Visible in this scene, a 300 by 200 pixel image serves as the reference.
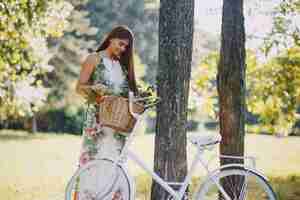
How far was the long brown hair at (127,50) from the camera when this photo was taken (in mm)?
4793

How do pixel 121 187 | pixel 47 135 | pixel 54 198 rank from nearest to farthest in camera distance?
1. pixel 121 187
2. pixel 54 198
3. pixel 47 135

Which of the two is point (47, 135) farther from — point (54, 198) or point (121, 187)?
point (121, 187)

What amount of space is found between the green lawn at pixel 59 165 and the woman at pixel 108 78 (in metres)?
1.29

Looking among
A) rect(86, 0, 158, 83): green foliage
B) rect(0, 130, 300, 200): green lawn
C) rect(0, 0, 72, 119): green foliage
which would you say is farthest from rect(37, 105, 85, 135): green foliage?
rect(0, 0, 72, 119): green foliage

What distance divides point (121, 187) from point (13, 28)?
6.06 m

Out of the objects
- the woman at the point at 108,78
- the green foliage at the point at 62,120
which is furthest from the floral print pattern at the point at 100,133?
the green foliage at the point at 62,120

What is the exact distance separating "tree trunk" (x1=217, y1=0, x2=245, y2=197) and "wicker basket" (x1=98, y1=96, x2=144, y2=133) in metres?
1.51

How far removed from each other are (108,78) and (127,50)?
0.98 feet

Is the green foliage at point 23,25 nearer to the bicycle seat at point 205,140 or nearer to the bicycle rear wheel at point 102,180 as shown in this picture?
the bicycle rear wheel at point 102,180

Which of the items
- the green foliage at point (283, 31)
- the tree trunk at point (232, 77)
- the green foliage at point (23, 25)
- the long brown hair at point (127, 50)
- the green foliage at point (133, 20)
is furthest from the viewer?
the green foliage at point (133, 20)

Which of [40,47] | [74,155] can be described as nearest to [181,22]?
[40,47]

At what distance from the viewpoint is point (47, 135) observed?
2578cm

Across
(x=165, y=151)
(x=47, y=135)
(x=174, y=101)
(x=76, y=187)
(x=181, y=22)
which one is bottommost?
(x=47, y=135)

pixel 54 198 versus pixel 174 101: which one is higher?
pixel 174 101
